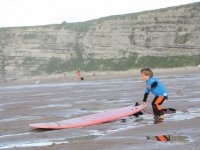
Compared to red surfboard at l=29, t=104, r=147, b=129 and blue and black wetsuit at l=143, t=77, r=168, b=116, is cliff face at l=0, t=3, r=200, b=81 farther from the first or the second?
red surfboard at l=29, t=104, r=147, b=129

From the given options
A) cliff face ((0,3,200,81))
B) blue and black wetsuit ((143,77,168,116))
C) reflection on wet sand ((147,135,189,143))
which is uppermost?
cliff face ((0,3,200,81))

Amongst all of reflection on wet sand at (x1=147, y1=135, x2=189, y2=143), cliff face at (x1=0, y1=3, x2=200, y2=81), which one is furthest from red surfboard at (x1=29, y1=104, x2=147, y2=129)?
cliff face at (x1=0, y1=3, x2=200, y2=81)

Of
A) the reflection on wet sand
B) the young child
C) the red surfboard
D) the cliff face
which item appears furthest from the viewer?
the cliff face

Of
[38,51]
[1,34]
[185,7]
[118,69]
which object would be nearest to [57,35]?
[38,51]

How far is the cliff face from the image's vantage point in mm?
79375

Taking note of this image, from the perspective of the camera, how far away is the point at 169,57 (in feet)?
250

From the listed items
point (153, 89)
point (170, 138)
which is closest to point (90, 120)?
point (153, 89)

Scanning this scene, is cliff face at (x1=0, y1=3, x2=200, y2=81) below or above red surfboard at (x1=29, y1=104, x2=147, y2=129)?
above

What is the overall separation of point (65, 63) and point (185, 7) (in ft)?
81.0

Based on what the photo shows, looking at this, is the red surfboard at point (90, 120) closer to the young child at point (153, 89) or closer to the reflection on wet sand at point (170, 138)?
the young child at point (153, 89)

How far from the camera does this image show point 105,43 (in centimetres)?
8750

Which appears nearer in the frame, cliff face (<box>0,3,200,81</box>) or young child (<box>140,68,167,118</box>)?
young child (<box>140,68,167,118</box>)

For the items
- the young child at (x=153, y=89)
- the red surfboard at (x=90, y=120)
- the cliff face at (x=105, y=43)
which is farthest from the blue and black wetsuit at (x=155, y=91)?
the cliff face at (x=105, y=43)

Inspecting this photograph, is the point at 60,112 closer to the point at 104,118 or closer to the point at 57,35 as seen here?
the point at 104,118
